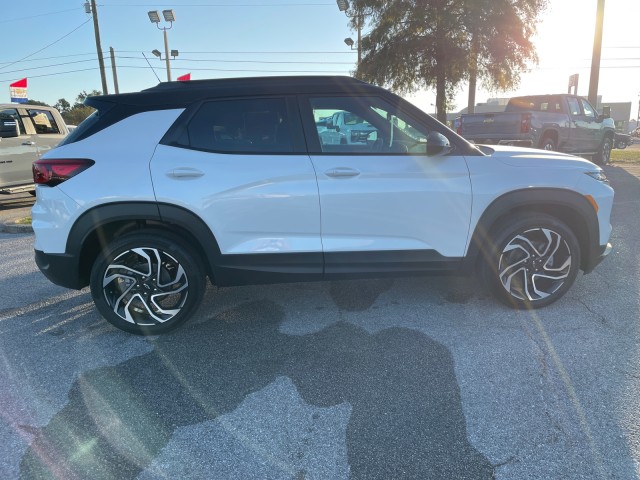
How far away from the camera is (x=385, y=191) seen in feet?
10.6

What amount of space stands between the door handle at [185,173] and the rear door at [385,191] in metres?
0.83

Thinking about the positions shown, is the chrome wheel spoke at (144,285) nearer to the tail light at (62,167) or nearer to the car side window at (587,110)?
the tail light at (62,167)

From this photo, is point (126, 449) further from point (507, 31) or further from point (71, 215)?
point (507, 31)

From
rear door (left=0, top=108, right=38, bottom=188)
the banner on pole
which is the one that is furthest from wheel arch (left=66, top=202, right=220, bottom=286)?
the banner on pole

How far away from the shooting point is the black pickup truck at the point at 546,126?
1088 cm

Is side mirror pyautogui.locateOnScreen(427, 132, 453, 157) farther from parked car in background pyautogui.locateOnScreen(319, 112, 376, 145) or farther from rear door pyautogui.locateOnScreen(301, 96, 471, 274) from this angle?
parked car in background pyautogui.locateOnScreen(319, 112, 376, 145)

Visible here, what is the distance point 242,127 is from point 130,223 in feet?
3.73

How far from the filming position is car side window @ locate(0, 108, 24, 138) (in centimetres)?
787

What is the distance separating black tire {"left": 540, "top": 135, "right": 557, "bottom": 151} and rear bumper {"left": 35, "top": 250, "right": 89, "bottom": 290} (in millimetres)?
11453

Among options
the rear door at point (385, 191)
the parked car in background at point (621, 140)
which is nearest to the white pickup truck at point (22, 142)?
the rear door at point (385, 191)

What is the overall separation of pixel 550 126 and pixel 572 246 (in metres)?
9.34

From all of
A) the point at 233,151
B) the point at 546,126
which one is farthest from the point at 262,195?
the point at 546,126

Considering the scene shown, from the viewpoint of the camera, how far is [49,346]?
10.8 feet

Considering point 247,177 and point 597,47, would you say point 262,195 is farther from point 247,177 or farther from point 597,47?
point 597,47
